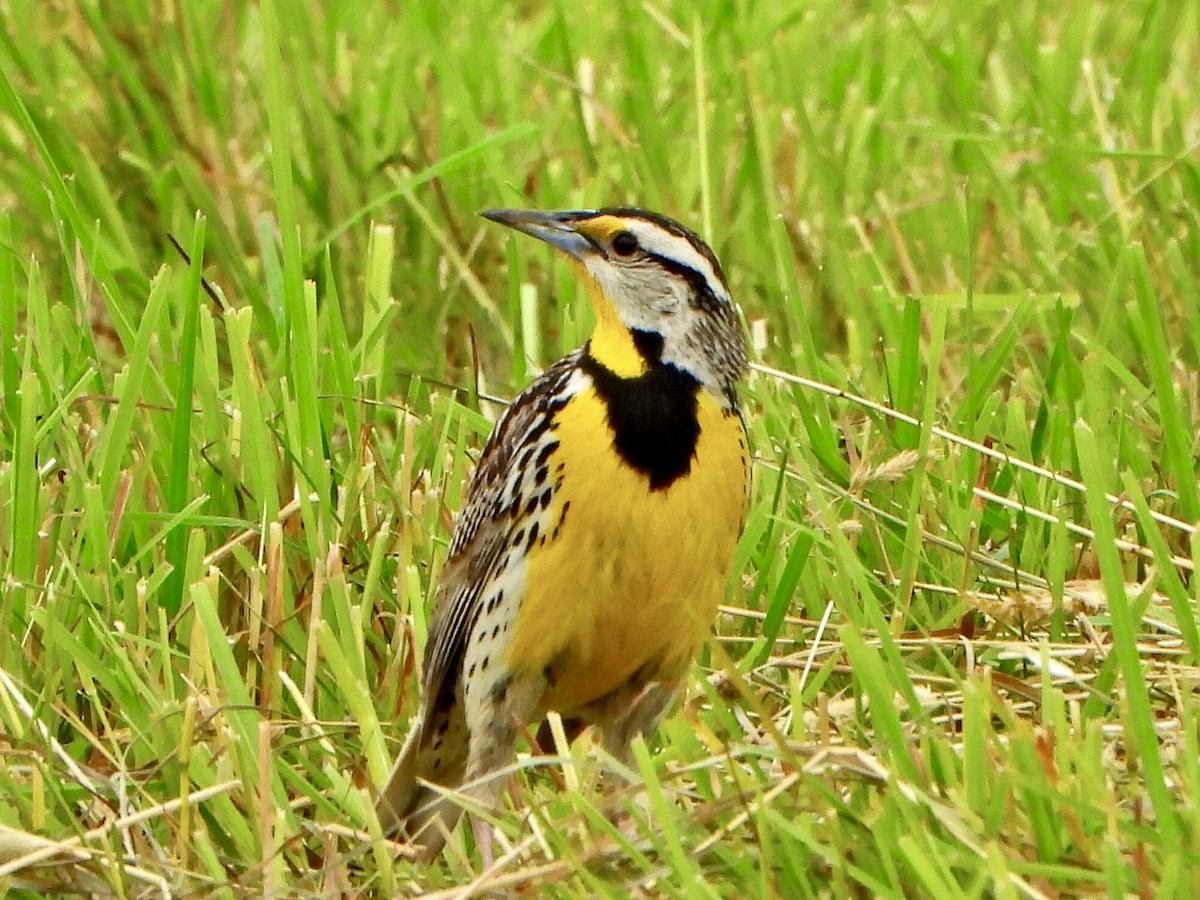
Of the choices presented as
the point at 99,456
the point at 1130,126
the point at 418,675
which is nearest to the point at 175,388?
the point at 99,456

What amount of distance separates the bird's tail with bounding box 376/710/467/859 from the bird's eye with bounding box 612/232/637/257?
746 mm

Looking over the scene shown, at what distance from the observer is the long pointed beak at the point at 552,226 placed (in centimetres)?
350

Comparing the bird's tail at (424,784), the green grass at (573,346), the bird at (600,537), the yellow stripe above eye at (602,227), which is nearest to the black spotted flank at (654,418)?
the bird at (600,537)

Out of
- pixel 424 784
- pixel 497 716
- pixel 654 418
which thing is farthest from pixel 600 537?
pixel 424 784

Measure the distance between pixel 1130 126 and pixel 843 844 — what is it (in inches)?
125

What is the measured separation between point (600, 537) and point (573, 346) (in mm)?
1308

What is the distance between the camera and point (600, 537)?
10.0 ft

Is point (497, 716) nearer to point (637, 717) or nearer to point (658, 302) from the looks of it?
point (637, 717)

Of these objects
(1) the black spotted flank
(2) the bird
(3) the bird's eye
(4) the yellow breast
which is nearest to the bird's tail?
(2) the bird

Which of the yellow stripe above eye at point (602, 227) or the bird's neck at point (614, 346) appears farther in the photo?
the yellow stripe above eye at point (602, 227)

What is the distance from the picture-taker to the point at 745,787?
268 cm

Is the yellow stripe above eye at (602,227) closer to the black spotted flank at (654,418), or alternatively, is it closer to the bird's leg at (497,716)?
the black spotted flank at (654,418)

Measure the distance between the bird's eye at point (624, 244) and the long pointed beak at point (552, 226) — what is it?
4 cm

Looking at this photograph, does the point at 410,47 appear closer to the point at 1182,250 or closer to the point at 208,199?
the point at 208,199
